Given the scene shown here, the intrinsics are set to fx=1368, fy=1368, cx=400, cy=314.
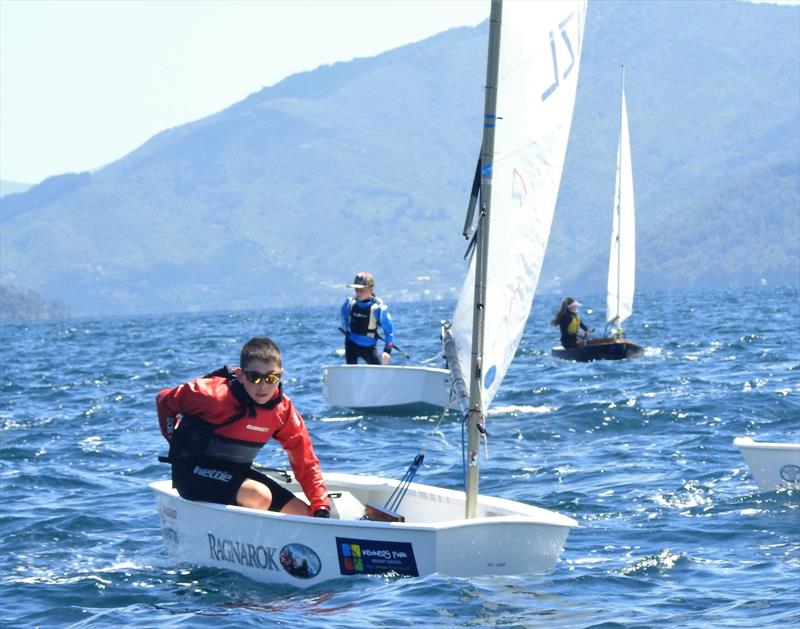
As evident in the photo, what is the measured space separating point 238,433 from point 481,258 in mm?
2043

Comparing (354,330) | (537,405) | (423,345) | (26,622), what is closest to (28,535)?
(26,622)

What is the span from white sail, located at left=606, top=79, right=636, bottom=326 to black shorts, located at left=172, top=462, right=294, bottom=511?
82.1 ft

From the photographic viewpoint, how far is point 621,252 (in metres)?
35.0

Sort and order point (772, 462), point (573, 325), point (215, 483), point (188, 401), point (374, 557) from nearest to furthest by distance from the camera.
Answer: point (374, 557), point (188, 401), point (215, 483), point (772, 462), point (573, 325)

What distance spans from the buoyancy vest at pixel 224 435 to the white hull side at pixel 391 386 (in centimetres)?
1003

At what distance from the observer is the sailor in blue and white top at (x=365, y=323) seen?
18.4 metres

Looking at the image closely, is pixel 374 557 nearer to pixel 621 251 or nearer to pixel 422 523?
pixel 422 523

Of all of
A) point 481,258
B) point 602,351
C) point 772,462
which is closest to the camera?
point 481,258

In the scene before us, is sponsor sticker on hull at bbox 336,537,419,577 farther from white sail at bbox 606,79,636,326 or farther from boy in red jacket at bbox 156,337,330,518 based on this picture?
white sail at bbox 606,79,636,326

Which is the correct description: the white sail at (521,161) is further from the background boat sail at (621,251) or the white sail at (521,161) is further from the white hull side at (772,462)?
the background boat sail at (621,251)

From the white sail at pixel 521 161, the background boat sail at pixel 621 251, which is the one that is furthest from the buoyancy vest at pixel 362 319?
the background boat sail at pixel 621 251

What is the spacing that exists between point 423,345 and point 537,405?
832 inches

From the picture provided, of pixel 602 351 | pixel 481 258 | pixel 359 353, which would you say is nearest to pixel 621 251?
pixel 602 351

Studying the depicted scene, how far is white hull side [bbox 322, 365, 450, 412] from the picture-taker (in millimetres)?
19266
